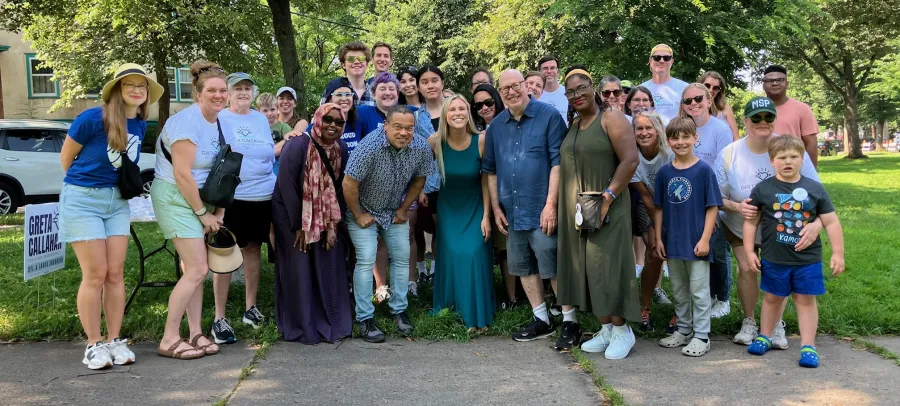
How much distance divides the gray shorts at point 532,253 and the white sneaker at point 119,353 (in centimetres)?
266

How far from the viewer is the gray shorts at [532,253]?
4.81 metres

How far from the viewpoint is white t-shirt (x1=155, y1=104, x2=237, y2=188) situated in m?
4.30

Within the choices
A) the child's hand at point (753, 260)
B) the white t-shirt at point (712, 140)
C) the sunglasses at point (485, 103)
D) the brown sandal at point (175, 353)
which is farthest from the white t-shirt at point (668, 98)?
the brown sandal at point (175, 353)

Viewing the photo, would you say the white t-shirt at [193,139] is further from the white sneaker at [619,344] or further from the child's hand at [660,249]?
the child's hand at [660,249]

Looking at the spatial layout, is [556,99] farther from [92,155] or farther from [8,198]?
[8,198]

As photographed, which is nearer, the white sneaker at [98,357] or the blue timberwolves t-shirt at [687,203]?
the white sneaker at [98,357]

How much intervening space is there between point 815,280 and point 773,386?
Result: 0.80m

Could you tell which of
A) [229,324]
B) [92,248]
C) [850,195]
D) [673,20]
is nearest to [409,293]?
[229,324]

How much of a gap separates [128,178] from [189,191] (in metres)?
0.37

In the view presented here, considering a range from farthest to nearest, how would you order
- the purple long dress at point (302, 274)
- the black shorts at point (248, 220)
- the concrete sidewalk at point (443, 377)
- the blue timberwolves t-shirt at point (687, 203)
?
the black shorts at point (248, 220)
the purple long dress at point (302, 274)
the blue timberwolves t-shirt at point (687, 203)
the concrete sidewalk at point (443, 377)

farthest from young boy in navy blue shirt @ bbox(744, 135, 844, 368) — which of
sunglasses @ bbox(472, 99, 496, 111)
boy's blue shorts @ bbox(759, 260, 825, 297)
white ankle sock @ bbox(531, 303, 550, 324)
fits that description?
sunglasses @ bbox(472, 99, 496, 111)

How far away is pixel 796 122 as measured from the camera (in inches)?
215

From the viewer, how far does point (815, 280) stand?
13.9 feet

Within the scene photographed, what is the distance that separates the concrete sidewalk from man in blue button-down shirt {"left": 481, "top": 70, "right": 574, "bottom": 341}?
0.56m
